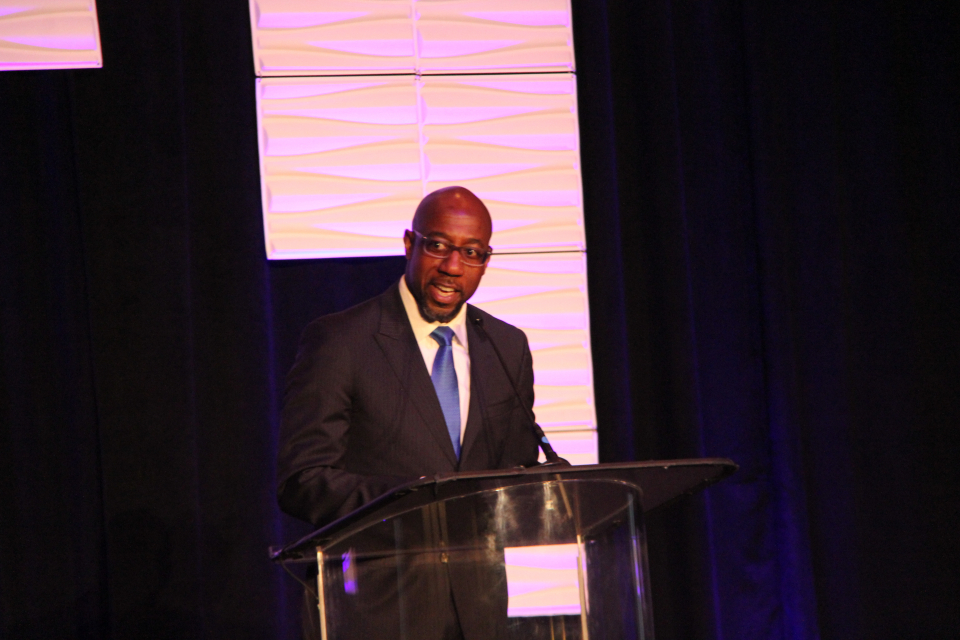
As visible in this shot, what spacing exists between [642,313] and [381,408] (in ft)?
5.20

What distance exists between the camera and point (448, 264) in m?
2.42

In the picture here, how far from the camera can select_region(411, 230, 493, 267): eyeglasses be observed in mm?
2438

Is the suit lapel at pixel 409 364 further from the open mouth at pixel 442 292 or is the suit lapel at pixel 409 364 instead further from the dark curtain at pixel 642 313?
the dark curtain at pixel 642 313

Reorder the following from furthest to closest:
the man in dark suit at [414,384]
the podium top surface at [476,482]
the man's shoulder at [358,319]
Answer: the man's shoulder at [358,319] < the man in dark suit at [414,384] < the podium top surface at [476,482]

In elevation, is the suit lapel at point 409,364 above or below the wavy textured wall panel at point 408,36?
below

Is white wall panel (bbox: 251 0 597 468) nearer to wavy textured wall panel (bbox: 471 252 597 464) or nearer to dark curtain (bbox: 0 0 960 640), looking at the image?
wavy textured wall panel (bbox: 471 252 597 464)

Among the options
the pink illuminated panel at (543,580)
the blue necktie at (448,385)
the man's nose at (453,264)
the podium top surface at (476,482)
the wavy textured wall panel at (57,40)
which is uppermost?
the wavy textured wall panel at (57,40)

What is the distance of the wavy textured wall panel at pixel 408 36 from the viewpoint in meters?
3.33

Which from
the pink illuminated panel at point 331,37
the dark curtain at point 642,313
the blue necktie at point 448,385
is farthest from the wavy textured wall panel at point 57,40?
the blue necktie at point 448,385

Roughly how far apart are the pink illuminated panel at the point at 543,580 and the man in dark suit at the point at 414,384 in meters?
0.56

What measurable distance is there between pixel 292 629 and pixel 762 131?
2.61 m

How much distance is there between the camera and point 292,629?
3195mm

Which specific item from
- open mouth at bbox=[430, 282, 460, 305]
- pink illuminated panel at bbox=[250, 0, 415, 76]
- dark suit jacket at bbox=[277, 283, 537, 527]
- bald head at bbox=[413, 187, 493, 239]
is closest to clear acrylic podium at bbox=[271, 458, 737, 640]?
dark suit jacket at bbox=[277, 283, 537, 527]

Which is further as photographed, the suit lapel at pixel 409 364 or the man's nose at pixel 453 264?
the man's nose at pixel 453 264
